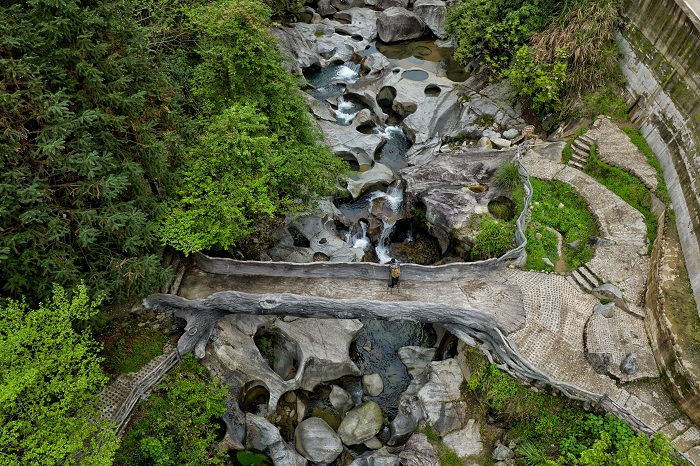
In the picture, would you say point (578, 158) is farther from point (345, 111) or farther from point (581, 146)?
point (345, 111)

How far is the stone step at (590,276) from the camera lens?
17.8 m

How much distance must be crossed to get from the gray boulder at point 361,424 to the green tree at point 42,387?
28.1 feet

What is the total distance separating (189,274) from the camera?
1811 centimetres

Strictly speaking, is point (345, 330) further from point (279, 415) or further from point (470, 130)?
point (470, 130)

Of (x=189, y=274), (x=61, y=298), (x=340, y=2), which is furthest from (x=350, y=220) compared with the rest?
(x=340, y=2)

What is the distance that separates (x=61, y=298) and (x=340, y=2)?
41.6 meters

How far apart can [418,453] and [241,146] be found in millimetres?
13079

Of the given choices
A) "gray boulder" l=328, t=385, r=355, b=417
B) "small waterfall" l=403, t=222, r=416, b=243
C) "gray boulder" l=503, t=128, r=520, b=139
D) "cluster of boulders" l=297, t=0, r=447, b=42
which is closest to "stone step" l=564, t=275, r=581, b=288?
"small waterfall" l=403, t=222, r=416, b=243

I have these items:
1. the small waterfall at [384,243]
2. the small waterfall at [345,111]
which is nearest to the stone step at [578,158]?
the small waterfall at [384,243]

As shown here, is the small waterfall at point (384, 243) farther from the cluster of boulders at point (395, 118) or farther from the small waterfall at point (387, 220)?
the cluster of boulders at point (395, 118)

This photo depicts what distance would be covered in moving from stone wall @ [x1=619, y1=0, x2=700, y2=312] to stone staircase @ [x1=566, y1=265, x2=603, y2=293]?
3271mm

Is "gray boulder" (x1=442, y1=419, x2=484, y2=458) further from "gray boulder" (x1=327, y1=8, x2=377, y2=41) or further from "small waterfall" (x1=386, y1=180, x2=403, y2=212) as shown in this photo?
"gray boulder" (x1=327, y1=8, x2=377, y2=41)

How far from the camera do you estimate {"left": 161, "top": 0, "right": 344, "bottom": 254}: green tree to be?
15.6 metres

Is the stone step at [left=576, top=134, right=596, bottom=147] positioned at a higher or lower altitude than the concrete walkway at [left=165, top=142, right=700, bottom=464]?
higher
